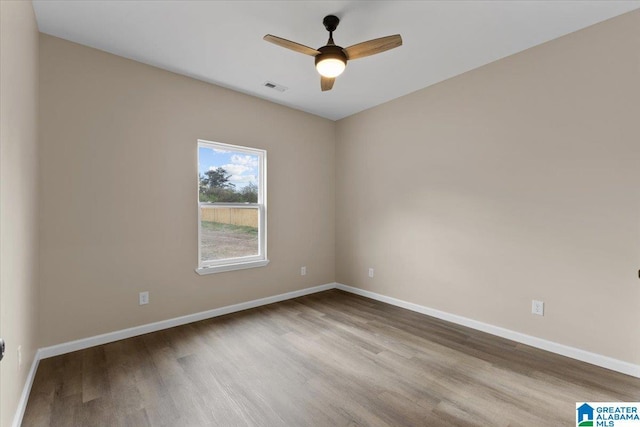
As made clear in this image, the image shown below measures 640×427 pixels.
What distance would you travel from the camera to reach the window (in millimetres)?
3494

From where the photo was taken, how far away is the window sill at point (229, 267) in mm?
3391

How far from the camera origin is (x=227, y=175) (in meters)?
3.71

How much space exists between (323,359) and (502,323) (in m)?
1.87

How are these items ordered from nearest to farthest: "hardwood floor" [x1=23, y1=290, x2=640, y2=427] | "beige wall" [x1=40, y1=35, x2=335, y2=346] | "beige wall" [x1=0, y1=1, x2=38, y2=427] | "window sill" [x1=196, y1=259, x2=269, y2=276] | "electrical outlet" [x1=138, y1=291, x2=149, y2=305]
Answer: "beige wall" [x1=0, y1=1, x2=38, y2=427] < "hardwood floor" [x1=23, y1=290, x2=640, y2=427] < "beige wall" [x1=40, y1=35, x2=335, y2=346] < "electrical outlet" [x1=138, y1=291, x2=149, y2=305] < "window sill" [x1=196, y1=259, x2=269, y2=276]

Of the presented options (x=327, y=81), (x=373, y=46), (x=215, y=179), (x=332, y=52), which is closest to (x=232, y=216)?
(x=215, y=179)

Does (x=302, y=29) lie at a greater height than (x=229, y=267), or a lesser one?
greater

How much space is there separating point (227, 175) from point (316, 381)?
2.60m

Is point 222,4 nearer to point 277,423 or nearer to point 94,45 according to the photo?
point 94,45

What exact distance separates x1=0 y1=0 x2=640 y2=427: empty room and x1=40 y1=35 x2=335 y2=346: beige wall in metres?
0.02

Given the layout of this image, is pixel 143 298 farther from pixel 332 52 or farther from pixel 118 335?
pixel 332 52

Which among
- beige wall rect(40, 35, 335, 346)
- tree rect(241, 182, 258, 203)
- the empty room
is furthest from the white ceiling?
tree rect(241, 182, 258, 203)

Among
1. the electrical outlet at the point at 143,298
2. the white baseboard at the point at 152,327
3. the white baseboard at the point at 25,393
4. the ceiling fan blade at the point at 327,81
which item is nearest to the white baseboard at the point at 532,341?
the white baseboard at the point at 152,327

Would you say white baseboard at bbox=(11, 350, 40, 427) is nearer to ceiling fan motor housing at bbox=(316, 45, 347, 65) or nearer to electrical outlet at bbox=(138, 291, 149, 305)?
electrical outlet at bbox=(138, 291, 149, 305)

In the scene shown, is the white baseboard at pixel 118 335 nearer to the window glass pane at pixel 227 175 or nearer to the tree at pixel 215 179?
the window glass pane at pixel 227 175
